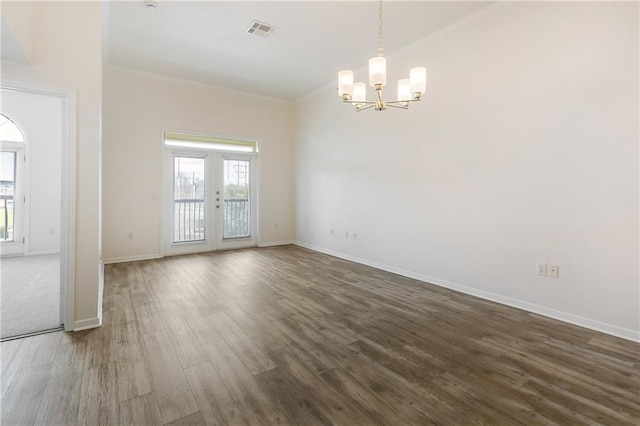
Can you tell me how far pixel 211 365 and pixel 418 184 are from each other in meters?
3.46

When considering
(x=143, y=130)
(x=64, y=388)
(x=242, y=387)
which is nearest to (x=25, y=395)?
(x=64, y=388)

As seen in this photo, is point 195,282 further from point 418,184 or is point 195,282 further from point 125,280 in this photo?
point 418,184

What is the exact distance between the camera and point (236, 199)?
6.69 meters

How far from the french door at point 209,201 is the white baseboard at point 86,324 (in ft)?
10.5

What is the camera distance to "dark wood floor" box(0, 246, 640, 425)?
1689mm

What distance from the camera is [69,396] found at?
1794mm

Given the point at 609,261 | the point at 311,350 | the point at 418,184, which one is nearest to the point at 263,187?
the point at 418,184

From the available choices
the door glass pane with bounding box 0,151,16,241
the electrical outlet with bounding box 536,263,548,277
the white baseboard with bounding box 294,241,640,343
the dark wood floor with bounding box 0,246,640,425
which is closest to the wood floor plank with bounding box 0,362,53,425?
the dark wood floor with bounding box 0,246,640,425

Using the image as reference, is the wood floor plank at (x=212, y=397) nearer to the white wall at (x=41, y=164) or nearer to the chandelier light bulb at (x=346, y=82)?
the chandelier light bulb at (x=346, y=82)

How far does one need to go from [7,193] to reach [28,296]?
370 centimetres

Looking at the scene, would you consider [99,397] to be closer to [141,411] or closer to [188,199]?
[141,411]

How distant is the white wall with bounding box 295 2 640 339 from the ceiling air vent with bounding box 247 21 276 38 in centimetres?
195

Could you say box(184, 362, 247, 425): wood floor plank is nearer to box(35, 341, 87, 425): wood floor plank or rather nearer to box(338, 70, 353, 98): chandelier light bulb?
box(35, 341, 87, 425): wood floor plank

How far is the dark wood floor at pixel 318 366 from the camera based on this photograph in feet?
5.54
